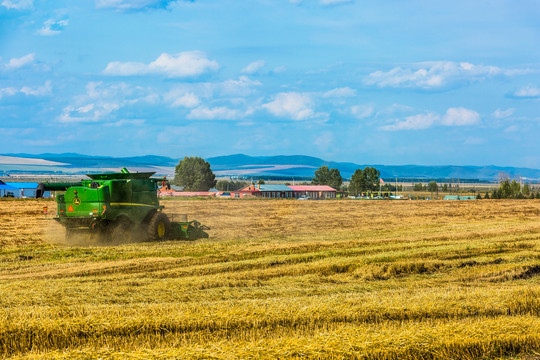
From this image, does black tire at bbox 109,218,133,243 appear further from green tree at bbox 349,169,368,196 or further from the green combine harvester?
green tree at bbox 349,169,368,196

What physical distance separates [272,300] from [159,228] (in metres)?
13.1

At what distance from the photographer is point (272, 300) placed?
390 inches

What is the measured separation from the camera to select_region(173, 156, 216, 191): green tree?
364ft

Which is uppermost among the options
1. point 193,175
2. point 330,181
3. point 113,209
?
point 193,175

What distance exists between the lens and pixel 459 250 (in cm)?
1802

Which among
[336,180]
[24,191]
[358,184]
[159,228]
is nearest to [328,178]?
[336,180]

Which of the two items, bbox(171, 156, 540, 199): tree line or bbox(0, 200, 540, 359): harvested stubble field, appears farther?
bbox(171, 156, 540, 199): tree line

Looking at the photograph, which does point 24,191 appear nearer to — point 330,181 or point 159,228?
point 159,228

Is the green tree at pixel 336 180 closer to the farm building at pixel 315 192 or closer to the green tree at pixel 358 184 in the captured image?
the farm building at pixel 315 192

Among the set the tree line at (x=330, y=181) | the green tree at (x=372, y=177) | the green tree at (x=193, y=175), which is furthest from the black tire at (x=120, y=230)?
the green tree at (x=372, y=177)

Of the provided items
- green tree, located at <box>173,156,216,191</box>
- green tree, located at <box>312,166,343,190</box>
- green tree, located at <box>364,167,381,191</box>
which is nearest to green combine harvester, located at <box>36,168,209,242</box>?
green tree, located at <box>173,156,216,191</box>

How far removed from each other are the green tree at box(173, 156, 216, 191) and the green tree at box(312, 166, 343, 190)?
4344 centimetres

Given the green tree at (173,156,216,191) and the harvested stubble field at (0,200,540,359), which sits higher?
the green tree at (173,156,216,191)

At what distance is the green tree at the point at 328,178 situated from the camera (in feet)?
492
